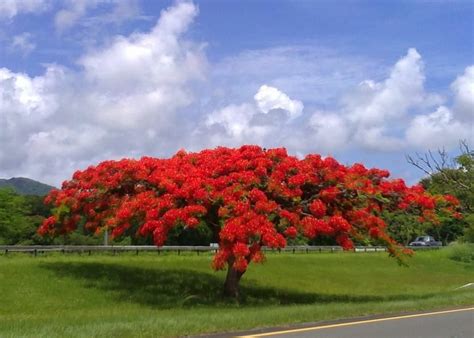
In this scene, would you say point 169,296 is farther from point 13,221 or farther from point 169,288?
point 13,221

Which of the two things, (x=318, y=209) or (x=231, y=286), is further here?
(x=231, y=286)

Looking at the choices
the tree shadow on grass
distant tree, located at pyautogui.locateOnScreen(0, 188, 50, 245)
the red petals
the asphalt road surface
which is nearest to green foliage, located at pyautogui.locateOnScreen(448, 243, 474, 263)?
the tree shadow on grass

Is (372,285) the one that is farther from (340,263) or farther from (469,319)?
(469,319)

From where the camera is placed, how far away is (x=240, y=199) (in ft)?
64.3

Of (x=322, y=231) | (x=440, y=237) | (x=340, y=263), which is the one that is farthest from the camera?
(x=440, y=237)

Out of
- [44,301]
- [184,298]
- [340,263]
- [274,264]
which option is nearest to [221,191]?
[184,298]

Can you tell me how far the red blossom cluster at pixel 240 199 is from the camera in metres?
19.1

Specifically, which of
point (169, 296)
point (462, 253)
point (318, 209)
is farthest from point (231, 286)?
point (462, 253)

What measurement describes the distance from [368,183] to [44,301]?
11.5m

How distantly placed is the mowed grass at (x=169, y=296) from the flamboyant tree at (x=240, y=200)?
191cm

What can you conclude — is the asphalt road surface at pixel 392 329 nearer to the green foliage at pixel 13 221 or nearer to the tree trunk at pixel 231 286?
the tree trunk at pixel 231 286

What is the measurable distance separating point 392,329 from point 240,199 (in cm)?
751

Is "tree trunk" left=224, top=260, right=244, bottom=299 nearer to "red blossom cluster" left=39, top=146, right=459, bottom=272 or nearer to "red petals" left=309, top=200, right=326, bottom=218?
"red blossom cluster" left=39, top=146, right=459, bottom=272

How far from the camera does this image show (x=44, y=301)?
787 inches
